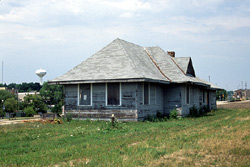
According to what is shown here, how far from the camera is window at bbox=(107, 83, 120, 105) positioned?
20.8m

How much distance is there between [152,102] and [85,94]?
4.74 m

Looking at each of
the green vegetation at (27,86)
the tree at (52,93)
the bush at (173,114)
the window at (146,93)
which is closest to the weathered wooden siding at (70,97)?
the window at (146,93)

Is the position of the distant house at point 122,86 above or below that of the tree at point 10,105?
above

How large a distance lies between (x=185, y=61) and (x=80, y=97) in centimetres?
1115

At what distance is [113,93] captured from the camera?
2091 cm

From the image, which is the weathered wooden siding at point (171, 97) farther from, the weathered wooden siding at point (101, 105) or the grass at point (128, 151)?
the grass at point (128, 151)

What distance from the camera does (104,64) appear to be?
22469mm

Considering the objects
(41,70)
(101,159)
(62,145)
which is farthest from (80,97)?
(41,70)

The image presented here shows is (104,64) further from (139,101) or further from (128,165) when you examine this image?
(128,165)

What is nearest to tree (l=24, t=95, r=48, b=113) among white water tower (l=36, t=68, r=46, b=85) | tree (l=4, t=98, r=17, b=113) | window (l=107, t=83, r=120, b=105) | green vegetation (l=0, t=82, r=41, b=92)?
tree (l=4, t=98, r=17, b=113)

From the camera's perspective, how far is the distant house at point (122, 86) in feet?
67.0

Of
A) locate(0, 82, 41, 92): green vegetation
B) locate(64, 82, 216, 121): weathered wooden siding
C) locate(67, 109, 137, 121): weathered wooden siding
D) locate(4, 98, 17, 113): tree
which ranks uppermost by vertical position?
locate(0, 82, 41, 92): green vegetation

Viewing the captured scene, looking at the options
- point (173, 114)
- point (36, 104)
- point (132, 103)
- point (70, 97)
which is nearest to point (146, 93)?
point (132, 103)

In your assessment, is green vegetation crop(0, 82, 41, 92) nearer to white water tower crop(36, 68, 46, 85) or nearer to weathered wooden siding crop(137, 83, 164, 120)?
white water tower crop(36, 68, 46, 85)
